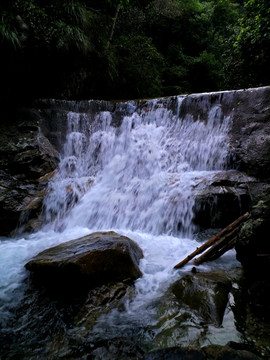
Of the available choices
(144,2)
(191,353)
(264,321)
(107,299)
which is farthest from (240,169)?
(144,2)

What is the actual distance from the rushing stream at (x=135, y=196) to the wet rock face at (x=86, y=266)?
0.91 ft

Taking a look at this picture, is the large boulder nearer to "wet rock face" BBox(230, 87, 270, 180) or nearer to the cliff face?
the cliff face

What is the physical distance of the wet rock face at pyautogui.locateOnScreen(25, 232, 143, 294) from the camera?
2.83 metres

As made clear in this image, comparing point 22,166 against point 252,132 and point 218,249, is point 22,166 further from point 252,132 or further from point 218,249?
point 252,132

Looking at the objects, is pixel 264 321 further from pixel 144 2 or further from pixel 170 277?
pixel 144 2

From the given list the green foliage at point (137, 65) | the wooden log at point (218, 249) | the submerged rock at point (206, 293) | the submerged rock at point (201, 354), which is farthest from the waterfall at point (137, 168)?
the green foliage at point (137, 65)

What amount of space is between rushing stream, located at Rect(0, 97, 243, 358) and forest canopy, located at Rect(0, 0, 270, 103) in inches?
75.3

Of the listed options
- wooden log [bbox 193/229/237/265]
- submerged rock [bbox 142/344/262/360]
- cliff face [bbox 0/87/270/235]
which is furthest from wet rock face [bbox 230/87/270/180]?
submerged rock [bbox 142/344/262/360]

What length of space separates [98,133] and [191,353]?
7.22 m

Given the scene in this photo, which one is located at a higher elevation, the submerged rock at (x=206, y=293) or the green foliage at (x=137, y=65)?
the green foliage at (x=137, y=65)

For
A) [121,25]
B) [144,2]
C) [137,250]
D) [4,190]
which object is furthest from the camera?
[144,2]

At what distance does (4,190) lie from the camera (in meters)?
5.68

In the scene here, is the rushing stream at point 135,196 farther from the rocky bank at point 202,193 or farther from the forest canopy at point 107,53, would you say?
the forest canopy at point 107,53

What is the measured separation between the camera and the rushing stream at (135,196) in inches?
107
